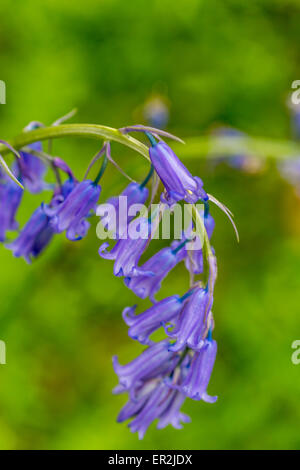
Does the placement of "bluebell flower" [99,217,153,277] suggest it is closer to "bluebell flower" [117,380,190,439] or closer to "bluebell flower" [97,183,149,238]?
"bluebell flower" [97,183,149,238]

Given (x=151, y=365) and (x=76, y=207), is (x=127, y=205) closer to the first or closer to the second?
(x=76, y=207)

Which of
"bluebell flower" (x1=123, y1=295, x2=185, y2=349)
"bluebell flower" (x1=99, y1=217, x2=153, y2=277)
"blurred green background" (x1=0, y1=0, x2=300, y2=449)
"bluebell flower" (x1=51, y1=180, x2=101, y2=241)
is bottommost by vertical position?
"bluebell flower" (x1=123, y1=295, x2=185, y2=349)

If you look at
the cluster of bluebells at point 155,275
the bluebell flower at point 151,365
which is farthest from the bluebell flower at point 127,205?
the bluebell flower at point 151,365

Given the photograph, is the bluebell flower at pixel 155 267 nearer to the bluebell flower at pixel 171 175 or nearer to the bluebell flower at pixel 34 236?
the bluebell flower at pixel 171 175

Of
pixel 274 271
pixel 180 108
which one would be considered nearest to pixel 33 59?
pixel 180 108


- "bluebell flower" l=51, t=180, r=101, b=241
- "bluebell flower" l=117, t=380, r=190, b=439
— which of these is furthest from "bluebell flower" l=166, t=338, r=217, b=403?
"bluebell flower" l=51, t=180, r=101, b=241

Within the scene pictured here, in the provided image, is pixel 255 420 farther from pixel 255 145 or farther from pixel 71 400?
pixel 255 145
